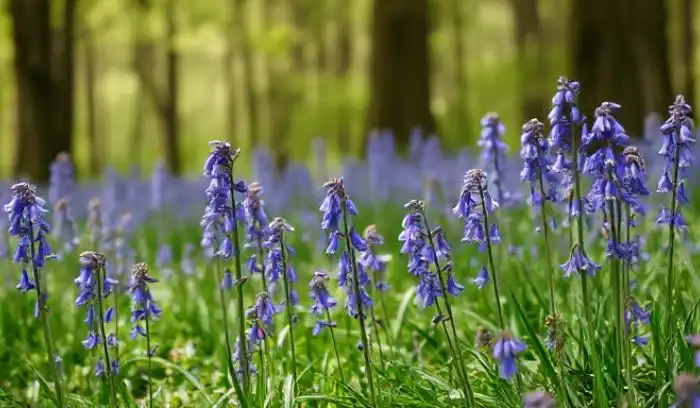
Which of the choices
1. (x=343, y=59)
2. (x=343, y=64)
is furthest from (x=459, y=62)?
(x=343, y=64)

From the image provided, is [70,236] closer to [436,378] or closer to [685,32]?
[436,378]

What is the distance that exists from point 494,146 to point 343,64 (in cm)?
2218

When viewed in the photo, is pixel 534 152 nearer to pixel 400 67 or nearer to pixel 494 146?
pixel 494 146

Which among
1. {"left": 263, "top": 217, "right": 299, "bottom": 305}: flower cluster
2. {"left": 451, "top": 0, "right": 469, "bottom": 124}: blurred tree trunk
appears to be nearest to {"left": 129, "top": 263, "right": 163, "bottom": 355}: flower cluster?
{"left": 263, "top": 217, "right": 299, "bottom": 305}: flower cluster

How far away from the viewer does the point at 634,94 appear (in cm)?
801

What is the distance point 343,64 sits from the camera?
2527cm

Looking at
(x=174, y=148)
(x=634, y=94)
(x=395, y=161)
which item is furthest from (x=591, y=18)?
(x=174, y=148)

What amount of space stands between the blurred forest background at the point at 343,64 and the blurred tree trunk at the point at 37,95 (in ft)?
0.06

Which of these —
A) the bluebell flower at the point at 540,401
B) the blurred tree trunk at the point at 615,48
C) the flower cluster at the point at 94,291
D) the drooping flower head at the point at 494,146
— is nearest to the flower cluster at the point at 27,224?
the flower cluster at the point at 94,291

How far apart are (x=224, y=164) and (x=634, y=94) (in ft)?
21.6

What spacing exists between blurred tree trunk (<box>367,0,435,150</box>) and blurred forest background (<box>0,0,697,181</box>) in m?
0.02

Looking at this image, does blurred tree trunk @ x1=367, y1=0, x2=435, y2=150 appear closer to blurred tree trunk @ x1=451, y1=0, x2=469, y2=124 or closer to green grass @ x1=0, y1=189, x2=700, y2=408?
green grass @ x1=0, y1=189, x2=700, y2=408

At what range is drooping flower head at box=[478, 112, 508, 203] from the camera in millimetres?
3344

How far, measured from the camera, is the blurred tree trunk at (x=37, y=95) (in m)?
10.3
